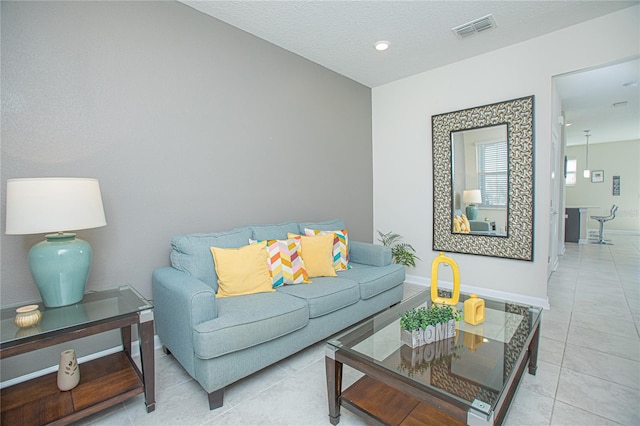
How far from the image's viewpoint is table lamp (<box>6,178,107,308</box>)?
1487mm

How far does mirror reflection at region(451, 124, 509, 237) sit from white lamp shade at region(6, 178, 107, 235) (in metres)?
3.56

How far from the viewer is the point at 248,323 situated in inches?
69.4

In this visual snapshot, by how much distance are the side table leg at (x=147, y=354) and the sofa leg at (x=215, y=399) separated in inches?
12.2

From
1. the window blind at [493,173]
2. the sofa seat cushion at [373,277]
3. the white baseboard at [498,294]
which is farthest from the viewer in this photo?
the window blind at [493,173]

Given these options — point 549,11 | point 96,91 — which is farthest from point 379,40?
point 96,91

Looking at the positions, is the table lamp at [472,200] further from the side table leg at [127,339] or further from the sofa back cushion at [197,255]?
the side table leg at [127,339]

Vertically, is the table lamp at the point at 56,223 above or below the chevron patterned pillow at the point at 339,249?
above

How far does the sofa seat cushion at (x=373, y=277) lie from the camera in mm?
2592

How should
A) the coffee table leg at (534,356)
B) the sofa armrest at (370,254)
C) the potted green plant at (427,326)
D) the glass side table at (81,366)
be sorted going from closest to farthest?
the glass side table at (81,366)
the potted green plant at (427,326)
the coffee table leg at (534,356)
the sofa armrest at (370,254)

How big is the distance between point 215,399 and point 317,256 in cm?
132

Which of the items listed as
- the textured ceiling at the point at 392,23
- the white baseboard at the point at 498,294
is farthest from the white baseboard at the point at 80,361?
the white baseboard at the point at 498,294

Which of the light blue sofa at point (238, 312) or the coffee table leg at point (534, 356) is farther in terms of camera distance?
the coffee table leg at point (534, 356)

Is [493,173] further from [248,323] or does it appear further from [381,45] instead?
[248,323]

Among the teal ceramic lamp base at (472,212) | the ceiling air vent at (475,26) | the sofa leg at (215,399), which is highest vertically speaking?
the ceiling air vent at (475,26)
